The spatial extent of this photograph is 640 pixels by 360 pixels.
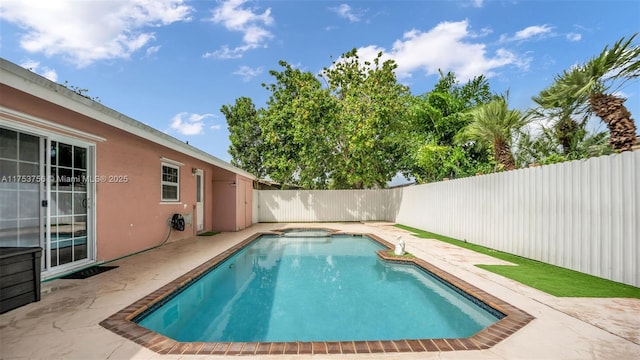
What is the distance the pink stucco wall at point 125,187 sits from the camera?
484 cm

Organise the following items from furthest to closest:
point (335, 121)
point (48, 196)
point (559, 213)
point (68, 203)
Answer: point (335, 121) → point (559, 213) → point (68, 203) → point (48, 196)

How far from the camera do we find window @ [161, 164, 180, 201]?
27.9 ft

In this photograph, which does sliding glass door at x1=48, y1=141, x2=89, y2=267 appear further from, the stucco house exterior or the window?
the window

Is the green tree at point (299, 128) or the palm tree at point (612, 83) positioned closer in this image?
the palm tree at point (612, 83)

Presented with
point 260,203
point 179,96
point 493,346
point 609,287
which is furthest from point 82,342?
point 179,96

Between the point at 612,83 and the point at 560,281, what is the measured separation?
418cm

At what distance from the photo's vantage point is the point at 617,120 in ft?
19.1

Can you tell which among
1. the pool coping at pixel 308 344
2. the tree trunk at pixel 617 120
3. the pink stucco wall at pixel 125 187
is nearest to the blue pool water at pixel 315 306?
the pool coping at pixel 308 344

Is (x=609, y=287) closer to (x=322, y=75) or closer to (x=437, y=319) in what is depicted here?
(x=437, y=319)

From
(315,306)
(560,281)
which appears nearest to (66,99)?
(315,306)

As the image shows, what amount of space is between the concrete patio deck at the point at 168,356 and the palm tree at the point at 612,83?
12.1 ft

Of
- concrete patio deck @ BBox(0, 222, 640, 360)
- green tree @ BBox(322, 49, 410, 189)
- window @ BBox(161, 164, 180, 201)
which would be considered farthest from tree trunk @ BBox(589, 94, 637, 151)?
window @ BBox(161, 164, 180, 201)

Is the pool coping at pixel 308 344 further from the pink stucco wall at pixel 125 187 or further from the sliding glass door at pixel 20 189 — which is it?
the pink stucco wall at pixel 125 187

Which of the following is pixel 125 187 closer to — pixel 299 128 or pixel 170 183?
pixel 170 183
